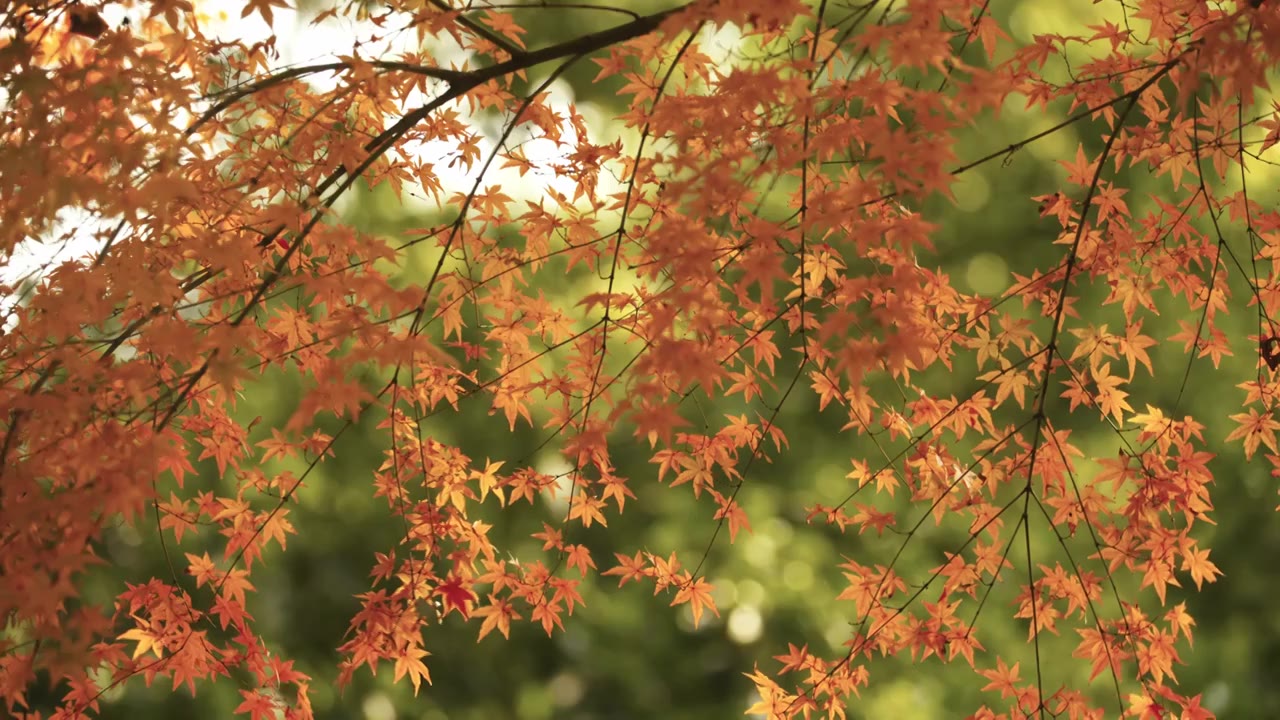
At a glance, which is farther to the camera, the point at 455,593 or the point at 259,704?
the point at 259,704

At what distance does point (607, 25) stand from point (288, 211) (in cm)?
303

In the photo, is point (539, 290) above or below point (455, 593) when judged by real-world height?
above

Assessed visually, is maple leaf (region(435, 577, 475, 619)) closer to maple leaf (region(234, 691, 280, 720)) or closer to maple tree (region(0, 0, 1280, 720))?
maple tree (region(0, 0, 1280, 720))

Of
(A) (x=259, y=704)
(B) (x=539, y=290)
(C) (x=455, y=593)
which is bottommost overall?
(A) (x=259, y=704)

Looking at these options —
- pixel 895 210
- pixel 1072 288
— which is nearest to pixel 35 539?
pixel 895 210

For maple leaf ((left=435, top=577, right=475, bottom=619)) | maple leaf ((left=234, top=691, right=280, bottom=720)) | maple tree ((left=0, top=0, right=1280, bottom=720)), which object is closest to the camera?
maple tree ((left=0, top=0, right=1280, bottom=720))

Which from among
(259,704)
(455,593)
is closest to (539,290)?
(455,593)

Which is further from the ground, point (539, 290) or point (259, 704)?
point (539, 290)

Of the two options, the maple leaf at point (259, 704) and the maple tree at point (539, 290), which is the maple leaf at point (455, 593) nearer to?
the maple tree at point (539, 290)

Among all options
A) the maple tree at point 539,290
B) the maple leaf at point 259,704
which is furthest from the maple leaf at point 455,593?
the maple leaf at point 259,704

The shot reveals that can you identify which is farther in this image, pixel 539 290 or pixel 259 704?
pixel 259 704

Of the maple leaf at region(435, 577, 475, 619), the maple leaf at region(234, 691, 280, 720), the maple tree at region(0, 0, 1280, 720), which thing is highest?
the maple tree at region(0, 0, 1280, 720)

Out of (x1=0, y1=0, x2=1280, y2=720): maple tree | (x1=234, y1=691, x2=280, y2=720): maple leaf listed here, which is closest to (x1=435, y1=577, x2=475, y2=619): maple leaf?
(x1=0, y1=0, x2=1280, y2=720): maple tree

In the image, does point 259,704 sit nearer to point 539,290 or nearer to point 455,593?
point 455,593
